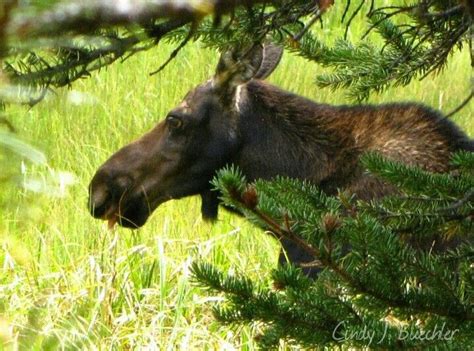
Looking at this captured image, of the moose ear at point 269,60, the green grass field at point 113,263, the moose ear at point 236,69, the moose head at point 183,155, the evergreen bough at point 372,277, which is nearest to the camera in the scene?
the evergreen bough at point 372,277

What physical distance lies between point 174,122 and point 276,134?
61cm

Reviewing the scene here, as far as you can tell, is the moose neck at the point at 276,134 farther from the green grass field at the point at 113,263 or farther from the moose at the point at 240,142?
the green grass field at the point at 113,263

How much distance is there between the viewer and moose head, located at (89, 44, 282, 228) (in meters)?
6.09

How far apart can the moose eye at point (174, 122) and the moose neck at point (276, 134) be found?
35 centimetres

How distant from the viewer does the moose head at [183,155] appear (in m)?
6.09

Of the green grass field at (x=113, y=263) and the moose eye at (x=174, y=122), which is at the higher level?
the moose eye at (x=174, y=122)

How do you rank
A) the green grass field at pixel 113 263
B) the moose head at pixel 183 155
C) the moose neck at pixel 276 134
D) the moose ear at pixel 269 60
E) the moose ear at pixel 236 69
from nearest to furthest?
the green grass field at pixel 113 263 < the moose ear at pixel 236 69 < the moose head at pixel 183 155 < the moose neck at pixel 276 134 < the moose ear at pixel 269 60

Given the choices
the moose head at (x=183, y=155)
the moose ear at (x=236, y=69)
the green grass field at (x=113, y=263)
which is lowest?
the green grass field at (x=113, y=263)

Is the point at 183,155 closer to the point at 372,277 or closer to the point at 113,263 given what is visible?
the point at 113,263

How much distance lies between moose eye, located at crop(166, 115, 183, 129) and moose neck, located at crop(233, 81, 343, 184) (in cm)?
35

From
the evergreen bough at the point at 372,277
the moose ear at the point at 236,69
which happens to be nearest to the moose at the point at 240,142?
the moose ear at the point at 236,69

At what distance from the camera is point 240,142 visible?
246 inches

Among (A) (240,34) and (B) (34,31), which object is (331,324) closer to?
(A) (240,34)

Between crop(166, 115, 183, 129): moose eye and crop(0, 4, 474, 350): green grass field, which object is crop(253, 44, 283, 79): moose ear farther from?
crop(0, 4, 474, 350): green grass field
